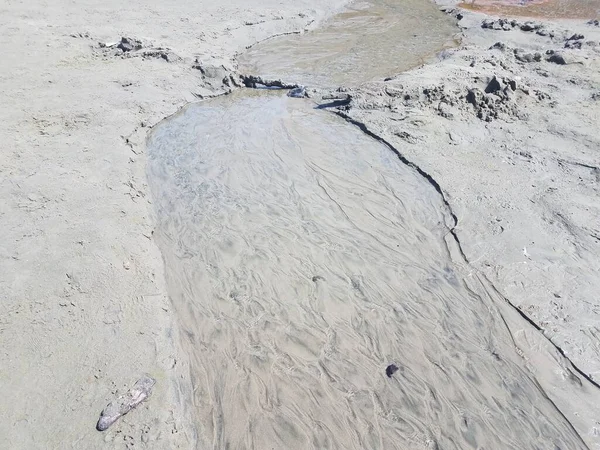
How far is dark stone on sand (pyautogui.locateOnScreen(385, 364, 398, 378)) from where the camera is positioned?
17.0ft

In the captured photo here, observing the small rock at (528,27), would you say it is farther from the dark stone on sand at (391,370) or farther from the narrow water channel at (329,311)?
the dark stone on sand at (391,370)

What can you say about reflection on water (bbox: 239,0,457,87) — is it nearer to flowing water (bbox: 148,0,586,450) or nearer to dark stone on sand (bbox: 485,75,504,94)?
dark stone on sand (bbox: 485,75,504,94)

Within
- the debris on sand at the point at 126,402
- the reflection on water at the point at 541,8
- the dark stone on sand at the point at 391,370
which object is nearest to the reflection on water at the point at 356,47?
the reflection on water at the point at 541,8

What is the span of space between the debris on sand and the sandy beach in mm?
73

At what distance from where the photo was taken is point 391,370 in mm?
5215

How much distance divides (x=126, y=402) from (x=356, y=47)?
14.4 m

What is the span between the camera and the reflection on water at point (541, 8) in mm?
17975

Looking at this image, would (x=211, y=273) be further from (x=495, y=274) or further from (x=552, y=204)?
(x=552, y=204)

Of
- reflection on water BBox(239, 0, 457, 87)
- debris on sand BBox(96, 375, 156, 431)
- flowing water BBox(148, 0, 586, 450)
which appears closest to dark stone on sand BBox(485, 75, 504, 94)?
reflection on water BBox(239, 0, 457, 87)

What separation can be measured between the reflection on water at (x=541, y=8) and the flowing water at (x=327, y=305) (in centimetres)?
1415

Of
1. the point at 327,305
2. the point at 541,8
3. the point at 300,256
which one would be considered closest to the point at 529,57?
the point at 541,8

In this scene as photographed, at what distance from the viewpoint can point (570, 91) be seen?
11.1m

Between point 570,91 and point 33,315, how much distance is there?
1290 cm

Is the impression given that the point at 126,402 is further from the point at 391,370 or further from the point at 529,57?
the point at 529,57
